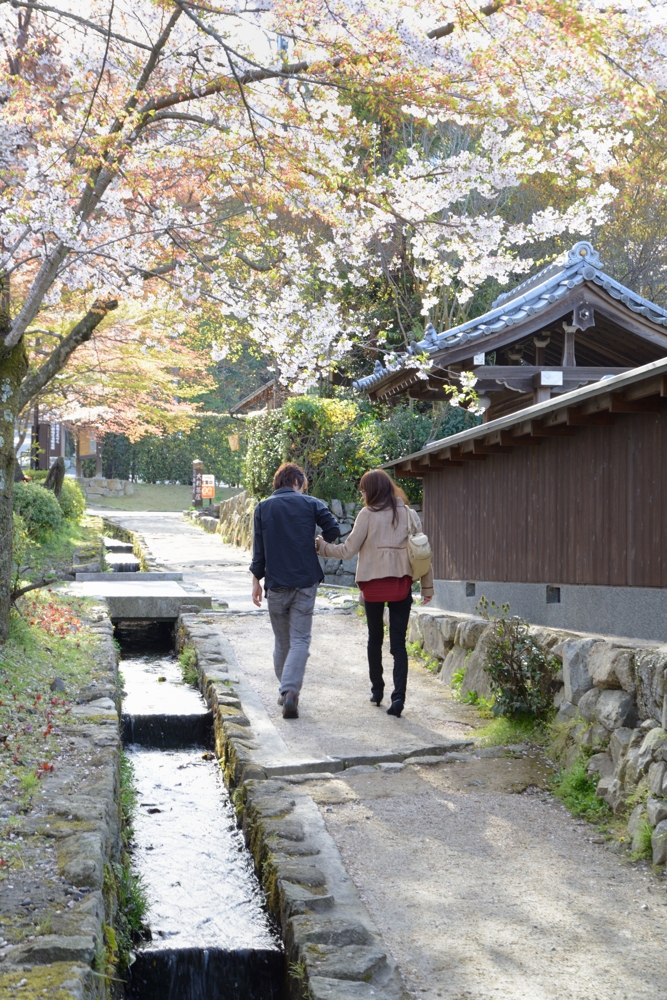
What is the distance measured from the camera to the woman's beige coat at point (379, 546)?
22.7 ft

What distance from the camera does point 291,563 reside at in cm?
678

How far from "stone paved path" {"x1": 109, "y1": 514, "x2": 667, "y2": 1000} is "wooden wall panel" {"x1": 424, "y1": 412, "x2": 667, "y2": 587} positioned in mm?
1501

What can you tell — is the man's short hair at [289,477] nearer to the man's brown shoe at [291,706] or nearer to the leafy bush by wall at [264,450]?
the man's brown shoe at [291,706]

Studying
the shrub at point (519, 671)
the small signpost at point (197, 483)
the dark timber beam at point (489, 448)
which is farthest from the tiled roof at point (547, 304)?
the small signpost at point (197, 483)

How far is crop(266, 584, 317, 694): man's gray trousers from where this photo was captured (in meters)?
6.87

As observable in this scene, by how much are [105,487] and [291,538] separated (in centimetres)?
3646

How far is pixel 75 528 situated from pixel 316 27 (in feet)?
50.6

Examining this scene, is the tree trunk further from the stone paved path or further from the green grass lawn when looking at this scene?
the green grass lawn

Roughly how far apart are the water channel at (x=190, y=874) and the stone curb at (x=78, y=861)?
0.34 meters

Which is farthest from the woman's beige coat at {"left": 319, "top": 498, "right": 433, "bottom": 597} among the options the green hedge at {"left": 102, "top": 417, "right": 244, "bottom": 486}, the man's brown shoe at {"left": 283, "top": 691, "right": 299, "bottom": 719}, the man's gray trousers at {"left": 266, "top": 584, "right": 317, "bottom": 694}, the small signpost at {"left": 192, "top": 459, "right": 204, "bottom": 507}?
the green hedge at {"left": 102, "top": 417, "right": 244, "bottom": 486}

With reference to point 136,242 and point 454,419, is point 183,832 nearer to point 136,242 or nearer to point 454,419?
point 136,242

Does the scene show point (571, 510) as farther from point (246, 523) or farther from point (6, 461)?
point (246, 523)

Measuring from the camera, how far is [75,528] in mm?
20812

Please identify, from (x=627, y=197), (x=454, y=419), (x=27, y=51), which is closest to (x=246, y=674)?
(x=27, y=51)
